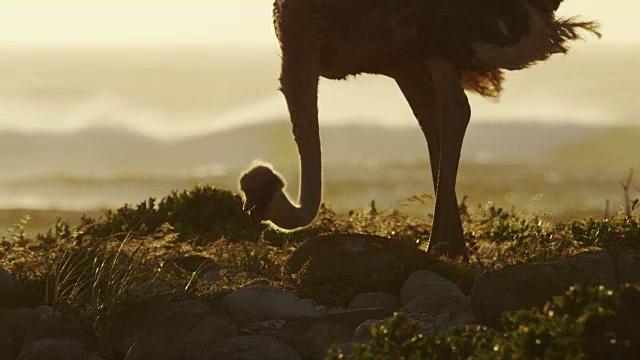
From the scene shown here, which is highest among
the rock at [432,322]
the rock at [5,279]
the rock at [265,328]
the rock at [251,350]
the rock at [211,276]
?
the rock at [211,276]

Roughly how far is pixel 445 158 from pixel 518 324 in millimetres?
5231

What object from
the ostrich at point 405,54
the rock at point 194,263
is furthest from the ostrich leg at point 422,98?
the rock at point 194,263

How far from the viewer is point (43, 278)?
10.2 m

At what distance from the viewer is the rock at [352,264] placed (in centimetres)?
1044

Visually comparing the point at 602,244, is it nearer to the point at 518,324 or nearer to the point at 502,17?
the point at 502,17

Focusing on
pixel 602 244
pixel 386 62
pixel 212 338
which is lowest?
pixel 212 338

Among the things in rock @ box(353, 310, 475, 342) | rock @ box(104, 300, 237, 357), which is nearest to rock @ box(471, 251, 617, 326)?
rock @ box(353, 310, 475, 342)

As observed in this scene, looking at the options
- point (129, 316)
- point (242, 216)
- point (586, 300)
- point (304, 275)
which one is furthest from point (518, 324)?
point (242, 216)

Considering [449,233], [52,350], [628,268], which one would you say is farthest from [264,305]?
[449,233]

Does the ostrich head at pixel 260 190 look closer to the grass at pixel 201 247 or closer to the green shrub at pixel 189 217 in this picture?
the grass at pixel 201 247

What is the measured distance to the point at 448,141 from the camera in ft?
39.5

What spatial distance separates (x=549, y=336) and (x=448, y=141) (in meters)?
5.45

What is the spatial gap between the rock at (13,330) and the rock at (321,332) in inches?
67.5

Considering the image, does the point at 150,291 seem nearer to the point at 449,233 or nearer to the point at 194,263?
the point at 194,263
